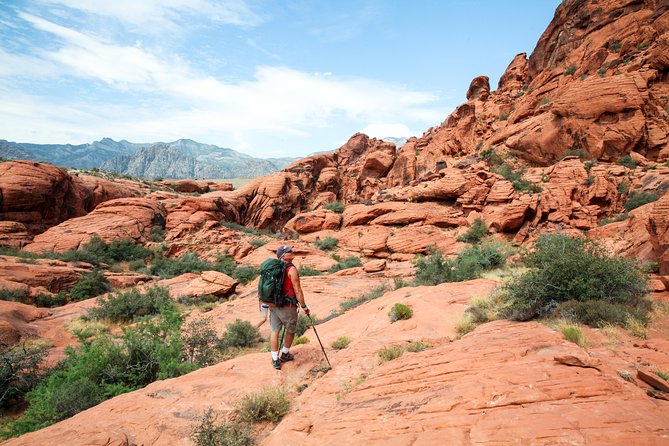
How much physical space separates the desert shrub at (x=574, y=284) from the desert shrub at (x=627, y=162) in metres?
21.0

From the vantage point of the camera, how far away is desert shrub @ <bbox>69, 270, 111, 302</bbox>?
1534 cm

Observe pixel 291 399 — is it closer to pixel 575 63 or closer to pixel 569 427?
pixel 569 427

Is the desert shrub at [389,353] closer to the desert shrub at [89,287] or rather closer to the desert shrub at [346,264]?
the desert shrub at [346,264]

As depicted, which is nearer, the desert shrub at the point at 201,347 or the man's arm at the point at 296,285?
the man's arm at the point at 296,285

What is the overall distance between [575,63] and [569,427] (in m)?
38.5

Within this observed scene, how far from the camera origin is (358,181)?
48000 millimetres

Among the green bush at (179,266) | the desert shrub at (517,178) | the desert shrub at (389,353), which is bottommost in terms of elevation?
the green bush at (179,266)

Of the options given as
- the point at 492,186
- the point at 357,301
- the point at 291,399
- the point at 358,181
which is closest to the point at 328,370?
the point at 291,399

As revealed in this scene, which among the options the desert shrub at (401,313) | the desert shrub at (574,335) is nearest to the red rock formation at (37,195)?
the desert shrub at (401,313)

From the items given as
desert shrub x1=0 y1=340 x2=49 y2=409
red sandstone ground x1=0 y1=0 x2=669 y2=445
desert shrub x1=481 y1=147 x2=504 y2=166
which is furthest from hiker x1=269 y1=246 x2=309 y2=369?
desert shrub x1=481 y1=147 x2=504 y2=166

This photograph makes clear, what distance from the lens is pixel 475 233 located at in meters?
20.5

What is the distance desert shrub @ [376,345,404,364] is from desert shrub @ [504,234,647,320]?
2.18 metres

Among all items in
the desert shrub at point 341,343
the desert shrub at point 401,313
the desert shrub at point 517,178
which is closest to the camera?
the desert shrub at point 341,343

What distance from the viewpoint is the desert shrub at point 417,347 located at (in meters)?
5.11
